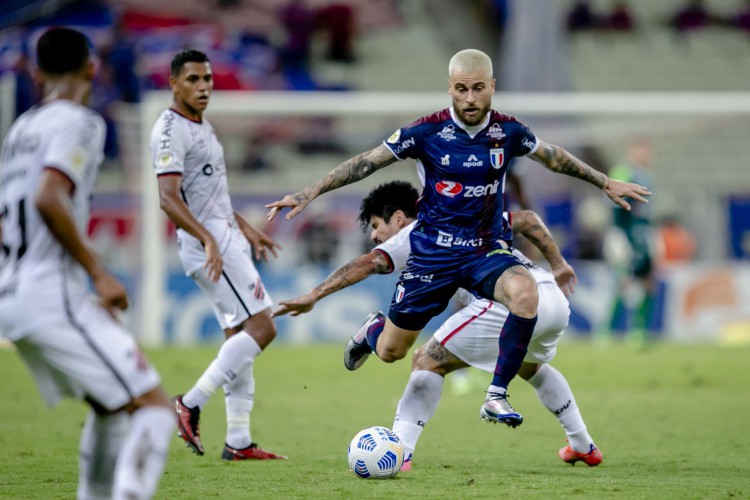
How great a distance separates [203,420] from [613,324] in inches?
348

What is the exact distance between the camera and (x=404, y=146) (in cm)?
724

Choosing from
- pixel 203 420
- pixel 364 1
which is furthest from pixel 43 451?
pixel 364 1

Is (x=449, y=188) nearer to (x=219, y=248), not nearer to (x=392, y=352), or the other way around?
(x=392, y=352)

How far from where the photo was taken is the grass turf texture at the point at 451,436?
6398 millimetres

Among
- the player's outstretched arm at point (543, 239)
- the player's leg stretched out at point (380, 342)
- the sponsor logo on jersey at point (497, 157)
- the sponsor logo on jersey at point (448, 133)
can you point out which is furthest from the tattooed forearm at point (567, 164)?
the player's leg stretched out at point (380, 342)

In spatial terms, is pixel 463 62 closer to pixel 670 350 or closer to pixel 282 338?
pixel 670 350

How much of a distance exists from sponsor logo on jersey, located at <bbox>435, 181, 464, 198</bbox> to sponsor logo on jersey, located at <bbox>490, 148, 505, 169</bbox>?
9.9 inches

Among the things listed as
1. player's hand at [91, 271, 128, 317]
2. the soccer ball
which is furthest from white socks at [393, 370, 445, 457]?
player's hand at [91, 271, 128, 317]

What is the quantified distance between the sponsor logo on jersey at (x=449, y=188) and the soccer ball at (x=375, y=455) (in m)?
1.52

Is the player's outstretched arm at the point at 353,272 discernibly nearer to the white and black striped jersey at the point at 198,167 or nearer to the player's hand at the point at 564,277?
the white and black striped jersey at the point at 198,167

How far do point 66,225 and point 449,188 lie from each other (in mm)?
3152

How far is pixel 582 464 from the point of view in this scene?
7562 mm

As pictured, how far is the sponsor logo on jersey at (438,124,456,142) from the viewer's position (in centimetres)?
720

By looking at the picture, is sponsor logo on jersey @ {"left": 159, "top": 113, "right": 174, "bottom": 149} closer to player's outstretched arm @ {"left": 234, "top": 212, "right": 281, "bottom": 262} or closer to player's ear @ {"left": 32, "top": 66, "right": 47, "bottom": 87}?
player's outstretched arm @ {"left": 234, "top": 212, "right": 281, "bottom": 262}
